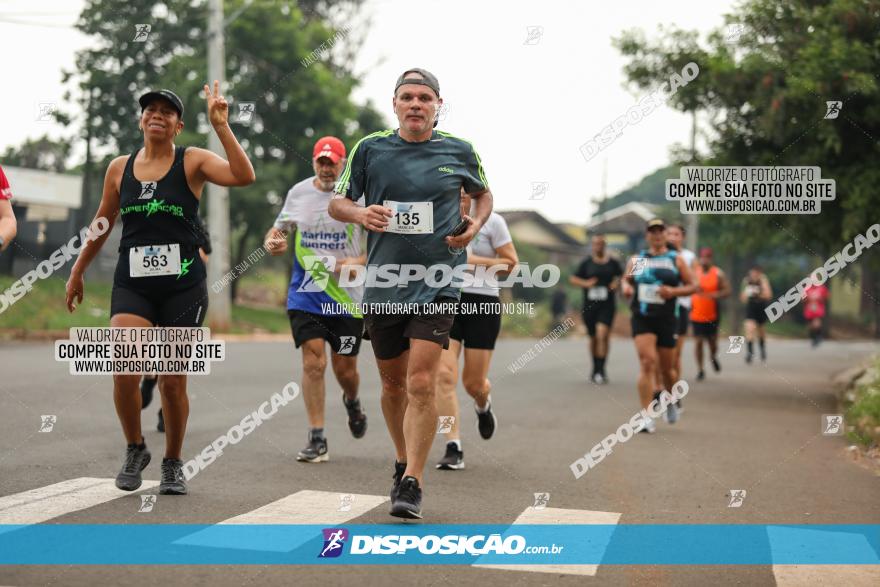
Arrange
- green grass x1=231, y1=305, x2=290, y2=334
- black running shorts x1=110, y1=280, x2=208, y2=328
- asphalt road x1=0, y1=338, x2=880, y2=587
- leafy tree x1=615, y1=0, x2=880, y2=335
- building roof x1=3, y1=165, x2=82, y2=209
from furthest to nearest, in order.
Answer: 1. green grass x1=231, y1=305, x2=290, y2=334
2. building roof x1=3, y1=165, x2=82, y2=209
3. leafy tree x1=615, y1=0, x2=880, y2=335
4. black running shorts x1=110, y1=280, x2=208, y2=328
5. asphalt road x1=0, y1=338, x2=880, y2=587

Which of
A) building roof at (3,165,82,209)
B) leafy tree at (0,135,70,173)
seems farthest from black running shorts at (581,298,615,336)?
building roof at (3,165,82,209)

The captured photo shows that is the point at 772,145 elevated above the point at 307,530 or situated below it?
above

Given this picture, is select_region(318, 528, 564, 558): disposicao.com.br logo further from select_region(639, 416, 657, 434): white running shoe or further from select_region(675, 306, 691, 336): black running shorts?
select_region(675, 306, 691, 336): black running shorts

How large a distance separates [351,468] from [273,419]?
2.85 metres

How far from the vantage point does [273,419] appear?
10305 millimetres

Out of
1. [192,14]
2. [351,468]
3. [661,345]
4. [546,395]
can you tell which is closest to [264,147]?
[192,14]

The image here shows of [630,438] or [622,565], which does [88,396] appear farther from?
[622,565]

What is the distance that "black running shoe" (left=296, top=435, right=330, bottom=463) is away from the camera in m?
7.82

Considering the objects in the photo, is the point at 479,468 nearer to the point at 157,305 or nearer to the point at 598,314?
the point at 157,305

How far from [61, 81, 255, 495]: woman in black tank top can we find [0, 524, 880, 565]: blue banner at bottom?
1109 millimetres

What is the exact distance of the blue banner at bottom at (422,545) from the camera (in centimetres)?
483

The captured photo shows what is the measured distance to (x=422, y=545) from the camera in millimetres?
5195

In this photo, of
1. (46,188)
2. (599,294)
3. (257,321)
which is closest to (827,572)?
(599,294)

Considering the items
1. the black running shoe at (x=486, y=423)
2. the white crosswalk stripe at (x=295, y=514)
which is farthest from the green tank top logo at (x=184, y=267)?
the black running shoe at (x=486, y=423)
